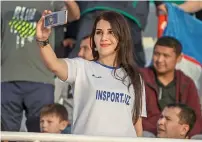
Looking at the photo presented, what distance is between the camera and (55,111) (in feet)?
18.1

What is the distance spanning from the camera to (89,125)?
12.0 feet

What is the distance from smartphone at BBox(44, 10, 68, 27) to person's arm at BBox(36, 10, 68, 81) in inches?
1.7

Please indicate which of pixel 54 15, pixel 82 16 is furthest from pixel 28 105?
pixel 54 15

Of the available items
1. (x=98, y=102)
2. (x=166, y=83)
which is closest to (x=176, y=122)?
(x=166, y=83)

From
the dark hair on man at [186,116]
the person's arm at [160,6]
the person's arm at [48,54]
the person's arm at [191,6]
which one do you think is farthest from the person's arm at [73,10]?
the person's arm at [48,54]

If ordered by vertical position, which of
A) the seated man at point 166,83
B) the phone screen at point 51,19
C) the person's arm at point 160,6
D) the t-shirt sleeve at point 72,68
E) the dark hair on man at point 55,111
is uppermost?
the person's arm at point 160,6

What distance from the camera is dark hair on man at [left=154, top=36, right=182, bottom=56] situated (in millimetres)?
6035

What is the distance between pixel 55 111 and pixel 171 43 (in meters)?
1.28

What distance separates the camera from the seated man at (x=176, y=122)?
4.95 meters

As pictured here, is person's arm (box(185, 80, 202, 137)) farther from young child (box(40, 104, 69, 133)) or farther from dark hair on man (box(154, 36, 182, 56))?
young child (box(40, 104, 69, 133))

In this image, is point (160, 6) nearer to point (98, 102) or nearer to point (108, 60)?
point (108, 60)

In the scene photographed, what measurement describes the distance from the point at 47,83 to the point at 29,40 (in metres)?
0.42

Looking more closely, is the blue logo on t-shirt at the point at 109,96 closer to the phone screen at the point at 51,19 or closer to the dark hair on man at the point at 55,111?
the phone screen at the point at 51,19

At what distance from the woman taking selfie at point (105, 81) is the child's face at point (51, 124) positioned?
65.2 inches
